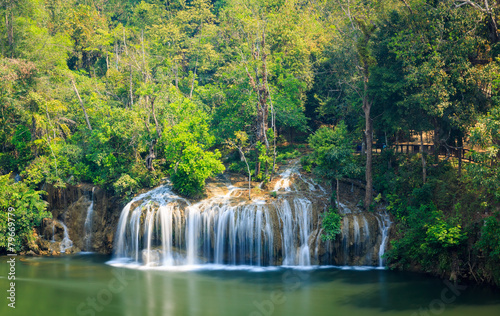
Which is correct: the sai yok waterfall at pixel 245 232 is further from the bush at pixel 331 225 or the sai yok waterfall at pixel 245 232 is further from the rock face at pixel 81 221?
the rock face at pixel 81 221

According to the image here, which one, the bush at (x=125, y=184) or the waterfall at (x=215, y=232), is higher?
the bush at (x=125, y=184)

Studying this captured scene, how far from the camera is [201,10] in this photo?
140 feet

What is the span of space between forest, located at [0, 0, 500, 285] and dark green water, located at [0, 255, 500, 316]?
141cm

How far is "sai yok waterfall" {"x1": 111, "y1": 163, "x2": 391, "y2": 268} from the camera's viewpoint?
71.4 feet

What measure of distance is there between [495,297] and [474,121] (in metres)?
7.07

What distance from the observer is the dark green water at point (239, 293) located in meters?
17.4

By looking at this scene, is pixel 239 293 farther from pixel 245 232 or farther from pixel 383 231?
pixel 383 231


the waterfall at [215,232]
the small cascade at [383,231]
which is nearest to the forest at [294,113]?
the small cascade at [383,231]

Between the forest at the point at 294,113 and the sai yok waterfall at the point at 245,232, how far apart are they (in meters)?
1.06

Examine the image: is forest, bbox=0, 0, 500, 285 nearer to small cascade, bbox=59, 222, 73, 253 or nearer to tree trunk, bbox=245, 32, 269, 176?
tree trunk, bbox=245, 32, 269, 176

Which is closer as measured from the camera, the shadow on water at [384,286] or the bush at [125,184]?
the shadow on water at [384,286]

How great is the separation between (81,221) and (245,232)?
9797mm

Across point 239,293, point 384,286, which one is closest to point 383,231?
point 384,286

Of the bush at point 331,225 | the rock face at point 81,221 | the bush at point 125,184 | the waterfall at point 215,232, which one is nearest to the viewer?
the bush at point 331,225
